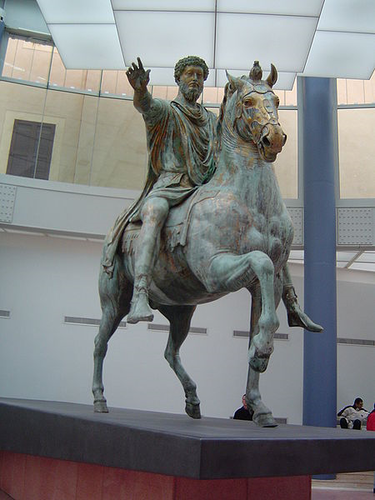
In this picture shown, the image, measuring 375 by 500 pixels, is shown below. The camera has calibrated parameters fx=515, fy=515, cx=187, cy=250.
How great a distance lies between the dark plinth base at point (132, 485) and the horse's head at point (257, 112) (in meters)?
2.09

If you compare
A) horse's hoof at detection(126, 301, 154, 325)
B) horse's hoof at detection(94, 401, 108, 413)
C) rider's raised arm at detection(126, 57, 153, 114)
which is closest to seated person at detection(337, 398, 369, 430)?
horse's hoof at detection(94, 401, 108, 413)

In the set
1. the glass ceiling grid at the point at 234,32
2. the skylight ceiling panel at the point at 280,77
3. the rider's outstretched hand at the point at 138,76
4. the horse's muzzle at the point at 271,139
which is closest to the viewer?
the horse's muzzle at the point at 271,139

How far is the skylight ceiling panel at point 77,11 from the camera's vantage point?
9079 mm

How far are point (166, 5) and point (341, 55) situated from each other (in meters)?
3.67

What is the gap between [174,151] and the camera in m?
4.45

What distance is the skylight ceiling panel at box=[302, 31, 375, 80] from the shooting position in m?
9.52

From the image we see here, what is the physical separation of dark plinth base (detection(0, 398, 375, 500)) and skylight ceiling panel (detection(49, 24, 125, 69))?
25.4 feet

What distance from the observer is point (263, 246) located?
3.49 metres

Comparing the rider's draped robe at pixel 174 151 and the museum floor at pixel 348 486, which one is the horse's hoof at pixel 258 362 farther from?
the museum floor at pixel 348 486

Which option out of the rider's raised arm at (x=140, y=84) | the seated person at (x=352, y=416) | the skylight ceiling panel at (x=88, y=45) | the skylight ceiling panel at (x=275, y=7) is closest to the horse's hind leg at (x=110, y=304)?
the rider's raised arm at (x=140, y=84)

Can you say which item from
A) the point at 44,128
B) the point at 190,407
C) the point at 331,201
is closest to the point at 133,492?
the point at 190,407

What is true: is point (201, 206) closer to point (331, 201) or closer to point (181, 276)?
point (181, 276)

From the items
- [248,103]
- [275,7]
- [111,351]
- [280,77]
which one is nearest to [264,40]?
[275,7]

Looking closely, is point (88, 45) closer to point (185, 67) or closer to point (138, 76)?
point (185, 67)
